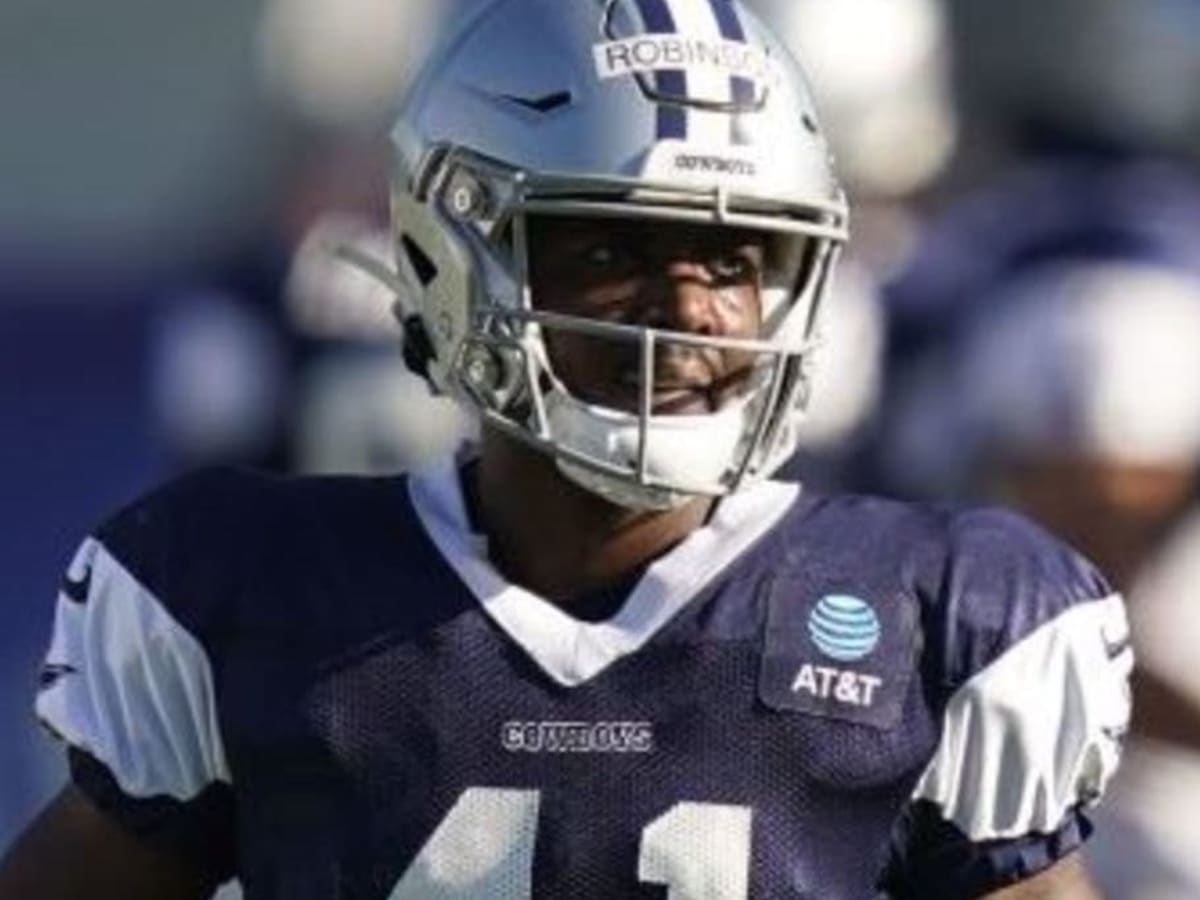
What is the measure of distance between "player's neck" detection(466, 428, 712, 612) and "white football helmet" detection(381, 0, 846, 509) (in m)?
0.05

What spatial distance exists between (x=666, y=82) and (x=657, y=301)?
0.17 meters

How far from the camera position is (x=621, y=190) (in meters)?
4.02

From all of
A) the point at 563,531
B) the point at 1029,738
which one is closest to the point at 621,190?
the point at 563,531

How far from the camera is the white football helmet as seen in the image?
399 cm

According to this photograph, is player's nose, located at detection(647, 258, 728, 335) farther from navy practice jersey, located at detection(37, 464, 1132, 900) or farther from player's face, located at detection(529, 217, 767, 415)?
navy practice jersey, located at detection(37, 464, 1132, 900)

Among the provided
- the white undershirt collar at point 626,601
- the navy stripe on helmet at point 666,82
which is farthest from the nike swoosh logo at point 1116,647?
the navy stripe on helmet at point 666,82

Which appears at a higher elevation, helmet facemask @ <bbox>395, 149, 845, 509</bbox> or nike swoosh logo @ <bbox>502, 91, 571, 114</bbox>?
nike swoosh logo @ <bbox>502, 91, 571, 114</bbox>

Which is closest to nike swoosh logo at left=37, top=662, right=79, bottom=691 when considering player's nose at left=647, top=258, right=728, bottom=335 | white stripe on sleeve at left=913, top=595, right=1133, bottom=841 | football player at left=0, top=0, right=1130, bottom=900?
football player at left=0, top=0, right=1130, bottom=900

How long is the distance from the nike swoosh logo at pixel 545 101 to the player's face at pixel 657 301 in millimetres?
80

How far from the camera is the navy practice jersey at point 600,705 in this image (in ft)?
13.1

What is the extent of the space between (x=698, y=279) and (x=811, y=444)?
3.12 metres

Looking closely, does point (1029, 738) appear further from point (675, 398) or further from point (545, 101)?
point (545, 101)

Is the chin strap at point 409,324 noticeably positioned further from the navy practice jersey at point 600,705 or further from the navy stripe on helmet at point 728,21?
the navy stripe on helmet at point 728,21

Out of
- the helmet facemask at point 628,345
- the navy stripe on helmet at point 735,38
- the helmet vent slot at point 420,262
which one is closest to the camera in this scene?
the helmet facemask at point 628,345
